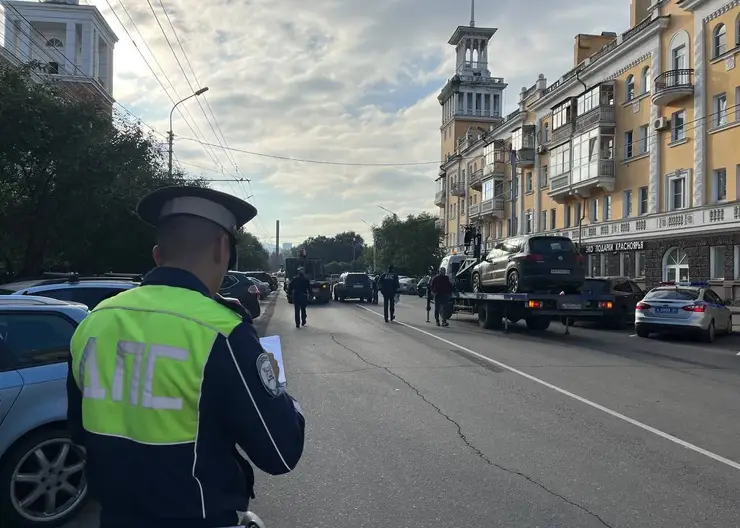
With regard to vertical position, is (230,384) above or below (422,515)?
above

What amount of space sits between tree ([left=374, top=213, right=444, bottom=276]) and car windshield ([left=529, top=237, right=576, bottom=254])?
52.3 metres

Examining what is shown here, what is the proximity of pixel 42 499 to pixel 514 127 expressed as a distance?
5347 cm

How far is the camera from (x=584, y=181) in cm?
3928

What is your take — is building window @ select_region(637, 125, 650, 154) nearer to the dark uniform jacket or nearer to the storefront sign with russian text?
the storefront sign with russian text

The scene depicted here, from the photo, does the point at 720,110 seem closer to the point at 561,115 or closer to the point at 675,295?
the point at 561,115

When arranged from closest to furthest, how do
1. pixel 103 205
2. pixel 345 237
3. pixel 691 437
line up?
pixel 691 437 < pixel 103 205 < pixel 345 237

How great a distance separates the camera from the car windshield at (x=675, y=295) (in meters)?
17.4

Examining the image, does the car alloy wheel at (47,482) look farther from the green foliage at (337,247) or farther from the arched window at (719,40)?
the green foliage at (337,247)

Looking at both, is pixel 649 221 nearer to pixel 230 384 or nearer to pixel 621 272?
pixel 621 272

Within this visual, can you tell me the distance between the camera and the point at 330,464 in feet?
19.0

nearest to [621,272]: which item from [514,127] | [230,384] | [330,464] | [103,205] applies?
[514,127]

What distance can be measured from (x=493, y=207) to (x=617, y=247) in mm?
20779

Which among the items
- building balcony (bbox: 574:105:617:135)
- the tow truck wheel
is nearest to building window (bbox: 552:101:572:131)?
building balcony (bbox: 574:105:617:135)

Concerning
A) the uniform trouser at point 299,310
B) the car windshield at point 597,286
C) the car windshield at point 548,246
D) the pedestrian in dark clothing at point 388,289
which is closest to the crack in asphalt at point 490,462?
the car windshield at point 548,246
